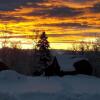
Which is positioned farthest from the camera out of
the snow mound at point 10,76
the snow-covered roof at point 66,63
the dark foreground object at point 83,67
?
the dark foreground object at point 83,67

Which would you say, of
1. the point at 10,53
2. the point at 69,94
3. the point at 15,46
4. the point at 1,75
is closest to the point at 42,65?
the point at 1,75

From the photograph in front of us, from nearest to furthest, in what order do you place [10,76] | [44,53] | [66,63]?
[10,76] < [66,63] < [44,53]

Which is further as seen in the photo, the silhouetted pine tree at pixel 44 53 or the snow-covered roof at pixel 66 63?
the silhouetted pine tree at pixel 44 53

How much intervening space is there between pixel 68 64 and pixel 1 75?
15.7 meters

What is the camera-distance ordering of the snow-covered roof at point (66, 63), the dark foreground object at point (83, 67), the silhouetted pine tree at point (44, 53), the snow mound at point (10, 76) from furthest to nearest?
the silhouetted pine tree at point (44, 53) < the dark foreground object at point (83, 67) < the snow-covered roof at point (66, 63) < the snow mound at point (10, 76)

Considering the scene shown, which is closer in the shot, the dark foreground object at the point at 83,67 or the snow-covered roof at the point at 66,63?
the snow-covered roof at the point at 66,63

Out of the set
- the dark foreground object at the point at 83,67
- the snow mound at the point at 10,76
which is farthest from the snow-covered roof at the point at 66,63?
the snow mound at the point at 10,76

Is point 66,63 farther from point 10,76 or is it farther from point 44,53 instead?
point 10,76

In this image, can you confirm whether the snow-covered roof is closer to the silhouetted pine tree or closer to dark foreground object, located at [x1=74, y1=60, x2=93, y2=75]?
dark foreground object, located at [x1=74, y1=60, x2=93, y2=75]

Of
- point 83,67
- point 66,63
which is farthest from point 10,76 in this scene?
point 83,67

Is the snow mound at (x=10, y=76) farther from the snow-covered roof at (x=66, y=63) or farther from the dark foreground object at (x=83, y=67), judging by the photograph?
the dark foreground object at (x=83, y=67)

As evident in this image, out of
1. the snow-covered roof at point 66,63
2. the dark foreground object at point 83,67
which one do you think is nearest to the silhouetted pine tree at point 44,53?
the snow-covered roof at point 66,63

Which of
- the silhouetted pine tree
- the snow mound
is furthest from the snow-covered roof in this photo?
the snow mound

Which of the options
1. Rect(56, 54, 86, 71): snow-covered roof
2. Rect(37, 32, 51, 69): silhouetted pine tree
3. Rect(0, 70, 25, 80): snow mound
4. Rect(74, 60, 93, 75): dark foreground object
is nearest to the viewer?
Rect(0, 70, 25, 80): snow mound
